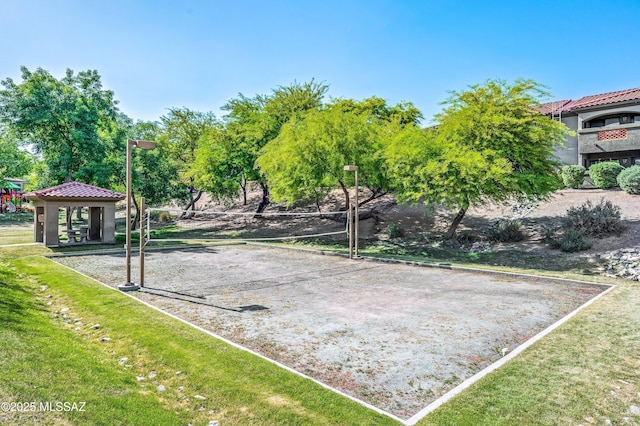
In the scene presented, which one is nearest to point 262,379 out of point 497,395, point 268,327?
point 268,327

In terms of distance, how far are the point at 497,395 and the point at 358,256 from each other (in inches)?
422

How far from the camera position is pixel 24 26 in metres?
10.8

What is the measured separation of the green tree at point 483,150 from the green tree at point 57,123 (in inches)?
778

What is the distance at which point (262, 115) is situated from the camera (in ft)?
79.8

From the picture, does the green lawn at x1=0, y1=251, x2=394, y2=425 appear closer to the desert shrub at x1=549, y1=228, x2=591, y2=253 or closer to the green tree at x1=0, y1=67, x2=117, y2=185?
the desert shrub at x1=549, y1=228, x2=591, y2=253

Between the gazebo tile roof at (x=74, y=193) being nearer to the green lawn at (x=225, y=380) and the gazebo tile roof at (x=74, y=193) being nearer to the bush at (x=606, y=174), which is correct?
the green lawn at (x=225, y=380)

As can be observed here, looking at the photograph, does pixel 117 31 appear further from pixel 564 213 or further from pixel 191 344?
pixel 564 213

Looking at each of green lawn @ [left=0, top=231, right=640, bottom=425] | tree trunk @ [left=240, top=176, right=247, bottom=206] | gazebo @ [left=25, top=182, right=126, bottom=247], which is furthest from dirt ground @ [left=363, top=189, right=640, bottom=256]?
gazebo @ [left=25, top=182, right=126, bottom=247]

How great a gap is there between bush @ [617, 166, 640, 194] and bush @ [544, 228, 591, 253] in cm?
616

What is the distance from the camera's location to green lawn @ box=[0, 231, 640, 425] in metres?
3.37

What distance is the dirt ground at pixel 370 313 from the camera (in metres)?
4.50

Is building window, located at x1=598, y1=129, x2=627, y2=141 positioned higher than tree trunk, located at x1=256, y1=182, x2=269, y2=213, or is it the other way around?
building window, located at x1=598, y1=129, x2=627, y2=141

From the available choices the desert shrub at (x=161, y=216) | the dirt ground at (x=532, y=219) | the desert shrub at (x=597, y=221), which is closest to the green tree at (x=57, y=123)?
the desert shrub at (x=161, y=216)

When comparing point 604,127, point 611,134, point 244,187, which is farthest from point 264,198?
point 604,127
